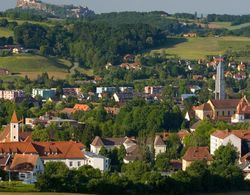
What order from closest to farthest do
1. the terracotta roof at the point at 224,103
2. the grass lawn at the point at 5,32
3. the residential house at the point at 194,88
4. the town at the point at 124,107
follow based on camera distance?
the town at the point at 124,107 < the terracotta roof at the point at 224,103 < the residential house at the point at 194,88 < the grass lawn at the point at 5,32

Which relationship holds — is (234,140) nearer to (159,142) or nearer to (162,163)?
(159,142)

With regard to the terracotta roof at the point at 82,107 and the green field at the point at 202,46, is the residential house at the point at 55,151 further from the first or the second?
the green field at the point at 202,46

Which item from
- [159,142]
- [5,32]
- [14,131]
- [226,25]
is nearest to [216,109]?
[159,142]

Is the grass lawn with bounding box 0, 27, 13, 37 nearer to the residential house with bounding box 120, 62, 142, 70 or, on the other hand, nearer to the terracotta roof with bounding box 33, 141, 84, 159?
the residential house with bounding box 120, 62, 142, 70

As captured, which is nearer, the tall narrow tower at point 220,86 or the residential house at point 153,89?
the tall narrow tower at point 220,86

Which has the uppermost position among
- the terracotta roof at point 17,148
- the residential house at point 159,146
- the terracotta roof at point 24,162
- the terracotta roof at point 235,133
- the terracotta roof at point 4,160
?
the terracotta roof at point 24,162

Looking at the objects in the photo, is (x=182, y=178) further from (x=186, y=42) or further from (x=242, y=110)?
(x=186, y=42)

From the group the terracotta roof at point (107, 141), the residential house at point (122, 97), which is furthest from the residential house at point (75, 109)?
the terracotta roof at point (107, 141)
